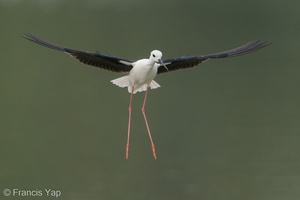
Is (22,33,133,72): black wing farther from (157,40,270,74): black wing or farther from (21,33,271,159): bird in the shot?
(157,40,270,74): black wing

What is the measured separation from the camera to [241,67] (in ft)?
37.0

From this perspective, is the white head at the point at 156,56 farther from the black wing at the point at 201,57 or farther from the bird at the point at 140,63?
the black wing at the point at 201,57

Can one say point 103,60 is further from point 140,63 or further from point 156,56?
point 156,56

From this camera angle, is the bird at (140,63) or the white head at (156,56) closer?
the white head at (156,56)

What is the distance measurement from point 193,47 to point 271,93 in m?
2.13

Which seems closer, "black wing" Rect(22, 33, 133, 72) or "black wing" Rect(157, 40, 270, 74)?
"black wing" Rect(22, 33, 133, 72)

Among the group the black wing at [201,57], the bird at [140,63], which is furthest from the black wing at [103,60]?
the black wing at [201,57]

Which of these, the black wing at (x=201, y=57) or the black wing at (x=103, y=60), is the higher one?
the black wing at (x=103, y=60)

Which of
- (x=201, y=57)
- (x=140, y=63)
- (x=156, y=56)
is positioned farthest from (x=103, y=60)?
(x=201, y=57)

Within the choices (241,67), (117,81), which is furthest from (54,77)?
(117,81)

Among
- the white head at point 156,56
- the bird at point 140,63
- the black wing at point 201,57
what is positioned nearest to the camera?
the white head at point 156,56

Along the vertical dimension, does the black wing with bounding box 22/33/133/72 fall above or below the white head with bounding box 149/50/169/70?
above

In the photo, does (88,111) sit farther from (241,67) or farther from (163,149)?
(241,67)

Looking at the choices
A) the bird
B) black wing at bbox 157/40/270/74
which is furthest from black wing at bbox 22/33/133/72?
black wing at bbox 157/40/270/74
